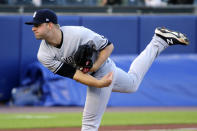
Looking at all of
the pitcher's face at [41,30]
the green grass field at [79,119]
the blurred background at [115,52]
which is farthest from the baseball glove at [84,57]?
the blurred background at [115,52]

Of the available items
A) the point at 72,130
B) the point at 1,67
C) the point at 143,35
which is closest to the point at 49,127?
the point at 72,130

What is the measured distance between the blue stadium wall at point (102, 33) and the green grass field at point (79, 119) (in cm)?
191

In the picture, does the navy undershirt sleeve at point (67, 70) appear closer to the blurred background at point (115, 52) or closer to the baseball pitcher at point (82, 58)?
the baseball pitcher at point (82, 58)

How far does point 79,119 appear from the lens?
10.2 m

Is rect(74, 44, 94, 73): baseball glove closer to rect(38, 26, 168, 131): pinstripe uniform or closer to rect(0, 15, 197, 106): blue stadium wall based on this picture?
rect(38, 26, 168, 131): pinstripe uniform

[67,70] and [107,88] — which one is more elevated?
[67,70]

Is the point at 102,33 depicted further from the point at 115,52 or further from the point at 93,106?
the point at 93,106

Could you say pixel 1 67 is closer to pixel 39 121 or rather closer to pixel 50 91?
pixel 50 91

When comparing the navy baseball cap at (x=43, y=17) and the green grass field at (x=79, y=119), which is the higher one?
the navy baseball cap at (x=43, y=17)

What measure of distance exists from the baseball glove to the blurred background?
22.6ft

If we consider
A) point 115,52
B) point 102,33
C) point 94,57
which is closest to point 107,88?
point 94,57

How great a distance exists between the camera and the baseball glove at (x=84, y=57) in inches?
211

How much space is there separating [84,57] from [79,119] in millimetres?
4924

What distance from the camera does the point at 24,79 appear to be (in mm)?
13750
